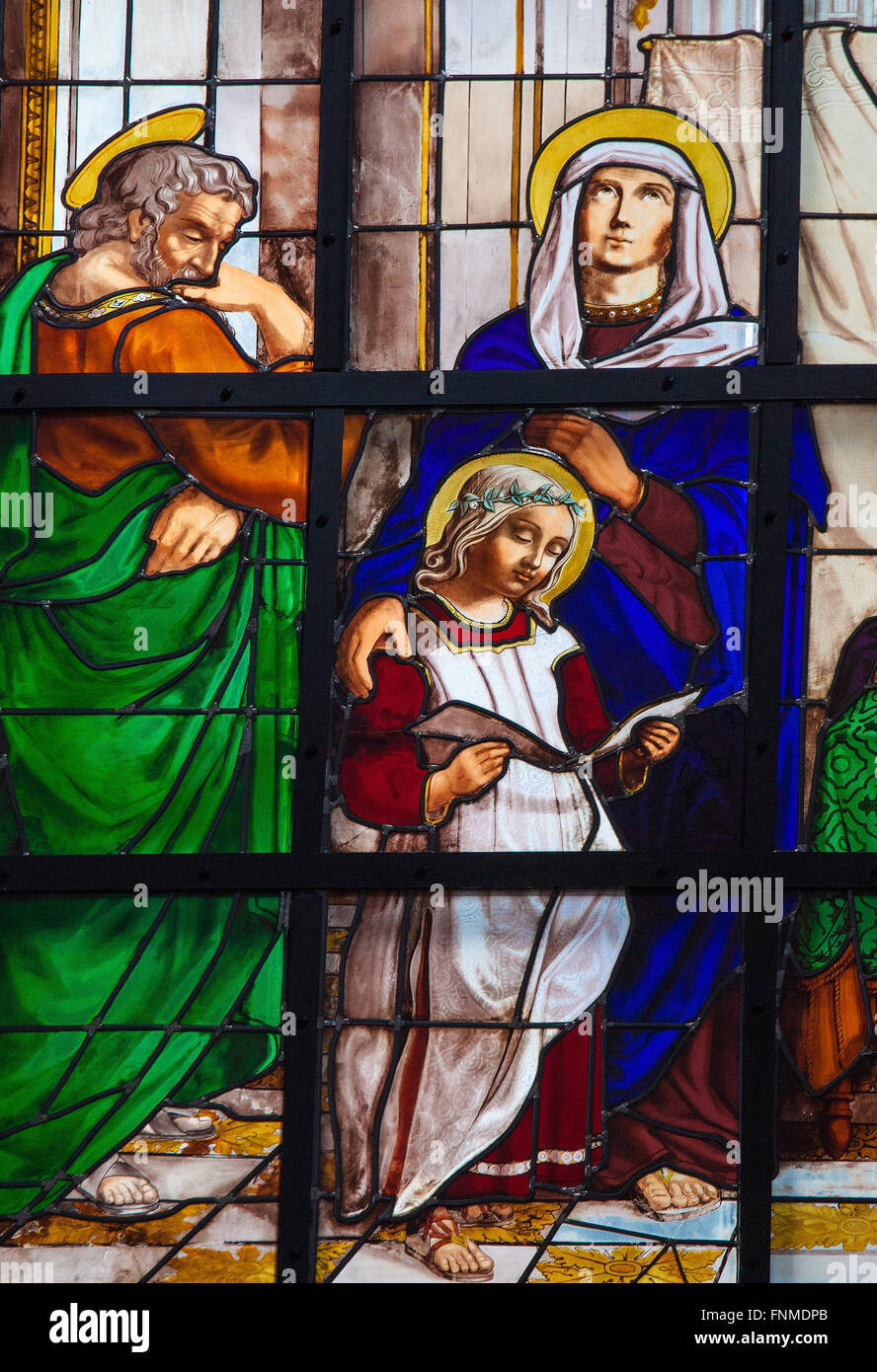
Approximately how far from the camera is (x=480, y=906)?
131 inches

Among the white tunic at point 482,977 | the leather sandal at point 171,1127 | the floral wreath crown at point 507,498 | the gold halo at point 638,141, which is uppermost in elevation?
the gold halo at point 638,141

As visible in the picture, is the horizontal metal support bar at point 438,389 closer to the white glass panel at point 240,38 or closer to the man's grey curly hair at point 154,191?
the man's grey curly hair at point 154,191

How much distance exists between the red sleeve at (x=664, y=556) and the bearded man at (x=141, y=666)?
82 centimetres

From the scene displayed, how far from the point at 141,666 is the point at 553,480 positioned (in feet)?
3.80

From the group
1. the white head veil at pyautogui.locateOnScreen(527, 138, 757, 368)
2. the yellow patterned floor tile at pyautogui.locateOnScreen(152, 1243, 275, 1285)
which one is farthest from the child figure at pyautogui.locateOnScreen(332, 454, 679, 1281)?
the white head veil at pyautogui.locateOnScreen(527, 138, 757, 368)

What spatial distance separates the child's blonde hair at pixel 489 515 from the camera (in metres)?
3.40

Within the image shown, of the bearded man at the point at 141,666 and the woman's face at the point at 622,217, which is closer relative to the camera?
the bearded man at the point at 141,666

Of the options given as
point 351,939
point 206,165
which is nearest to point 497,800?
point 351,939

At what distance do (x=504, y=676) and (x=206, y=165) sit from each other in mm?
1551

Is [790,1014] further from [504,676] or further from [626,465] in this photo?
[626,465]

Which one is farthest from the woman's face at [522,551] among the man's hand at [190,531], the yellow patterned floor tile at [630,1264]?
the yellow patterned floor tile at [630,1264]

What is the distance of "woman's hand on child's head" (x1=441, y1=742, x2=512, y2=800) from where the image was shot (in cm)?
336

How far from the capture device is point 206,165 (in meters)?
3.47

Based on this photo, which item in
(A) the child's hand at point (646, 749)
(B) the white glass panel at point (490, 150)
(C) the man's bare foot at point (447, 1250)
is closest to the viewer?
(C) the man's bare foot at point (447, 1250)
